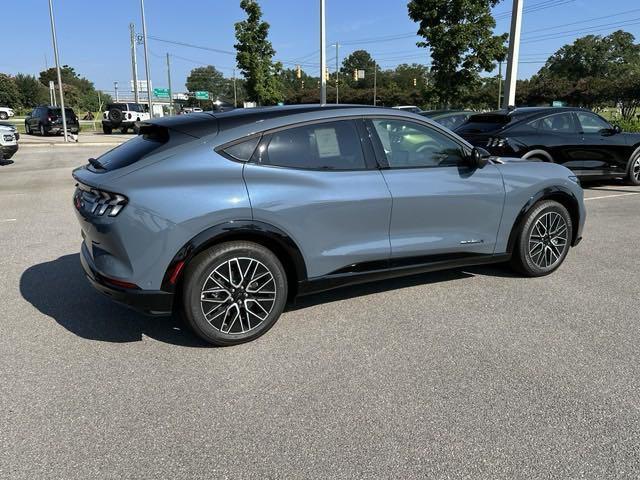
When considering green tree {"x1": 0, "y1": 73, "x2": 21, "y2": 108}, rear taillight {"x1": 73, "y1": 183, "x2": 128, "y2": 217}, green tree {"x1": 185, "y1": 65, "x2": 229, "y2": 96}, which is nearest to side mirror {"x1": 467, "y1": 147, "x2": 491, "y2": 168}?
rear taillight {"x1": 73, "y1": 183, "x2": 128, "y2": 217}

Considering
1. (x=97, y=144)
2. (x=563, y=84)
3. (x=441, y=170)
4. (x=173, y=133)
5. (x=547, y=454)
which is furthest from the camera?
(x=563, y=84)

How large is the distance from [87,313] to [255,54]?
35.5 metres

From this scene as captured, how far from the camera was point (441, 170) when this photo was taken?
4.40 m

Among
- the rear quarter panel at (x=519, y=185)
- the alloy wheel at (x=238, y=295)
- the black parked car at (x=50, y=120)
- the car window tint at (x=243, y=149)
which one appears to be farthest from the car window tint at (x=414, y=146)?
the black parked car at (x=50, y=120)

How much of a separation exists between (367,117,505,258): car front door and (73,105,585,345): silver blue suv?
0.01 metres

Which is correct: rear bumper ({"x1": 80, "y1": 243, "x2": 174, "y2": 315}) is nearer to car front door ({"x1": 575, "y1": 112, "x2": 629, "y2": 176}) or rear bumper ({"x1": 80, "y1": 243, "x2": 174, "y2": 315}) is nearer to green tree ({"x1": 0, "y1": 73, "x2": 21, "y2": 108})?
car front door ({"x1": 575, "y1": 112, "x2": 629, "y2": 176})

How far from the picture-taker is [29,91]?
8700 cm

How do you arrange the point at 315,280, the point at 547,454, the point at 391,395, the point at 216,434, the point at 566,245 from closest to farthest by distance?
the point at 547,454, the point at 216,434, the point at 391,395, the point at 315,280, the point at 566,245

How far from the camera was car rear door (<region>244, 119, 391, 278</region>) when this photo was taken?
3.69m

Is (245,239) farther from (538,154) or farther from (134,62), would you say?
(134,62)

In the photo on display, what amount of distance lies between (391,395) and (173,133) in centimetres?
227

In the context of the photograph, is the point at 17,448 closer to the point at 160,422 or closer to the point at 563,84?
the point at 160,422

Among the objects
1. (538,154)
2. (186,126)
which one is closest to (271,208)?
(186,126)

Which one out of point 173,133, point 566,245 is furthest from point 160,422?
point 566,245
